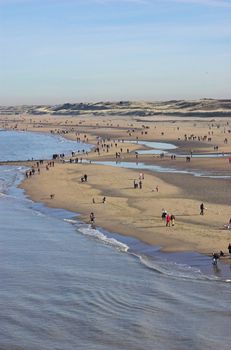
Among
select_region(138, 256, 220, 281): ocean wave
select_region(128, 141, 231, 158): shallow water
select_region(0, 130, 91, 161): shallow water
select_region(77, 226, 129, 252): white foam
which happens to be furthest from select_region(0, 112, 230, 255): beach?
select_region(0, 130, 91, 161): shallow water

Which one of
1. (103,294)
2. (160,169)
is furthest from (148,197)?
(103,294)

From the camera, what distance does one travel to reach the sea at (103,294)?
16.7 m

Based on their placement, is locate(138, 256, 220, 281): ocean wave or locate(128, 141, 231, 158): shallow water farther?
locate(128, 141, 231, 158): shallow water

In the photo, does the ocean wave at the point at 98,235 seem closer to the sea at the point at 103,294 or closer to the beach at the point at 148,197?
the sea at the point at 103,294

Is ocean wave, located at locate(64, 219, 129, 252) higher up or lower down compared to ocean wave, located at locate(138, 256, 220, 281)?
higher up

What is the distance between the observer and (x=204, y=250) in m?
26.0

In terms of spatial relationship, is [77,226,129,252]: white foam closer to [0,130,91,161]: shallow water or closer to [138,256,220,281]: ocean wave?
[138,256,220,281]: ocean wave

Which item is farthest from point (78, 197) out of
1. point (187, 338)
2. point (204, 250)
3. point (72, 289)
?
point (187, 338)

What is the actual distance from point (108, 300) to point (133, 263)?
15.7ft

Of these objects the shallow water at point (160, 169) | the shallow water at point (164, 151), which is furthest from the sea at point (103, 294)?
the shallow water at point (164, 151)

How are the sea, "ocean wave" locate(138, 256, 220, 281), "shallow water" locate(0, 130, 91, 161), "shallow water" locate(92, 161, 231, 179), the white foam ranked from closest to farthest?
the sea, "ocean wave" locate(138, 256, 220, 281), the white foam, "shallow water" locate(92, 161, 231, 179), "shallow water" locate(0, 130, 91, 161)

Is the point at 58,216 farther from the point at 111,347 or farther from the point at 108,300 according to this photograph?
the point at 111,347

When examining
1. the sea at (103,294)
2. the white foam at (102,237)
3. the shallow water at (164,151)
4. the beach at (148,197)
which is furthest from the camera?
the shallow water at (164,151)

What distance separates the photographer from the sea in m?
16.7
